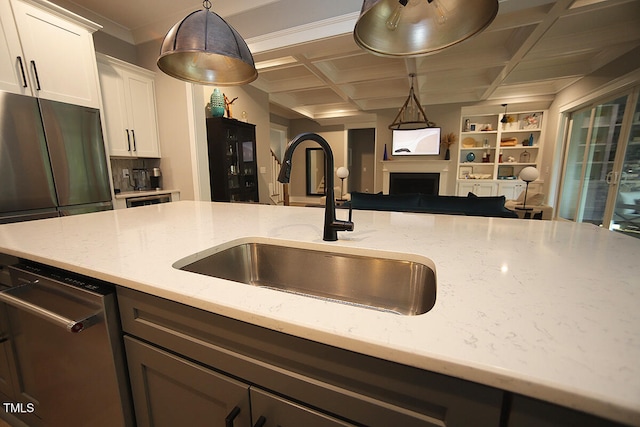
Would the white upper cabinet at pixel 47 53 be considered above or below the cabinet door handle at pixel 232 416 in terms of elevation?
above

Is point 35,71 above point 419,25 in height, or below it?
above

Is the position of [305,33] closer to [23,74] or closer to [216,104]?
[216,104]

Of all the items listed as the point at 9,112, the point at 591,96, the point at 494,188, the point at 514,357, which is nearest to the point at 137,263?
the point at 514,357

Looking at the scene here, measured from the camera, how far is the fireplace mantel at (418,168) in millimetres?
5906

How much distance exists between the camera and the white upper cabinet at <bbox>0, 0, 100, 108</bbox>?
6.82 feet

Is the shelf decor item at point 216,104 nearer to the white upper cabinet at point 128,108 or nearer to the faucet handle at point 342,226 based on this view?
the white upper cabinet at point 128,108

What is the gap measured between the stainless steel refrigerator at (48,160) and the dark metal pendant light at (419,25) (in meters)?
2.76

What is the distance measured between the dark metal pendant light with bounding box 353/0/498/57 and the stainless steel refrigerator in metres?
2.76

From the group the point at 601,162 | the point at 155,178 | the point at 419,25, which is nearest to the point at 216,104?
the point at 155,178

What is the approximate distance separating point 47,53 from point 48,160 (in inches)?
37.2

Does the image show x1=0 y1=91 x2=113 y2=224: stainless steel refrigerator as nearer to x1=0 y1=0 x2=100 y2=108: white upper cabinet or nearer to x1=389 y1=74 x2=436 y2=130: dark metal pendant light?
x1=0 y1=0 x2=100 y2=108: white upper cabinet

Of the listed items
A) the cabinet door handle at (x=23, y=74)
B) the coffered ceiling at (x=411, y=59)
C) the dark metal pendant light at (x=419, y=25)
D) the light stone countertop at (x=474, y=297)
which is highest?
the coffered ceiling at (x=411, y=59)

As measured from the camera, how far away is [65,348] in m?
0.84

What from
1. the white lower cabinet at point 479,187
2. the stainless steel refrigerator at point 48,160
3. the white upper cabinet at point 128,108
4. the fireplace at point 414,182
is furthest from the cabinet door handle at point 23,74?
the white lower cabinet at point 479,187
